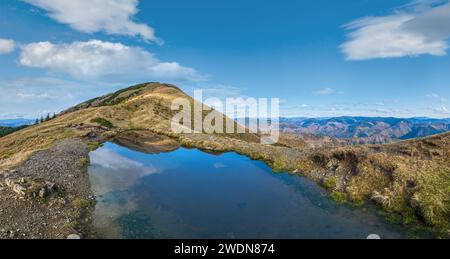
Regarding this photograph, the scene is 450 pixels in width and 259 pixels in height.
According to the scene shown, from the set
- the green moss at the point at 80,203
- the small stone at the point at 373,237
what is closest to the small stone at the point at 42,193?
the green moss at the point at 80,203

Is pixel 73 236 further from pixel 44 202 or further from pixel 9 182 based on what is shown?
pixel 9 182

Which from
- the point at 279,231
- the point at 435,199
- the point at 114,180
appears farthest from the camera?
the point at 114,180

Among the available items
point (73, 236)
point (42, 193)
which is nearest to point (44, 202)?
point (42, 193)

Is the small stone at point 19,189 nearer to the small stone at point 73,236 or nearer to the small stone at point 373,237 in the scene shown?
the small stone at point 73,236
